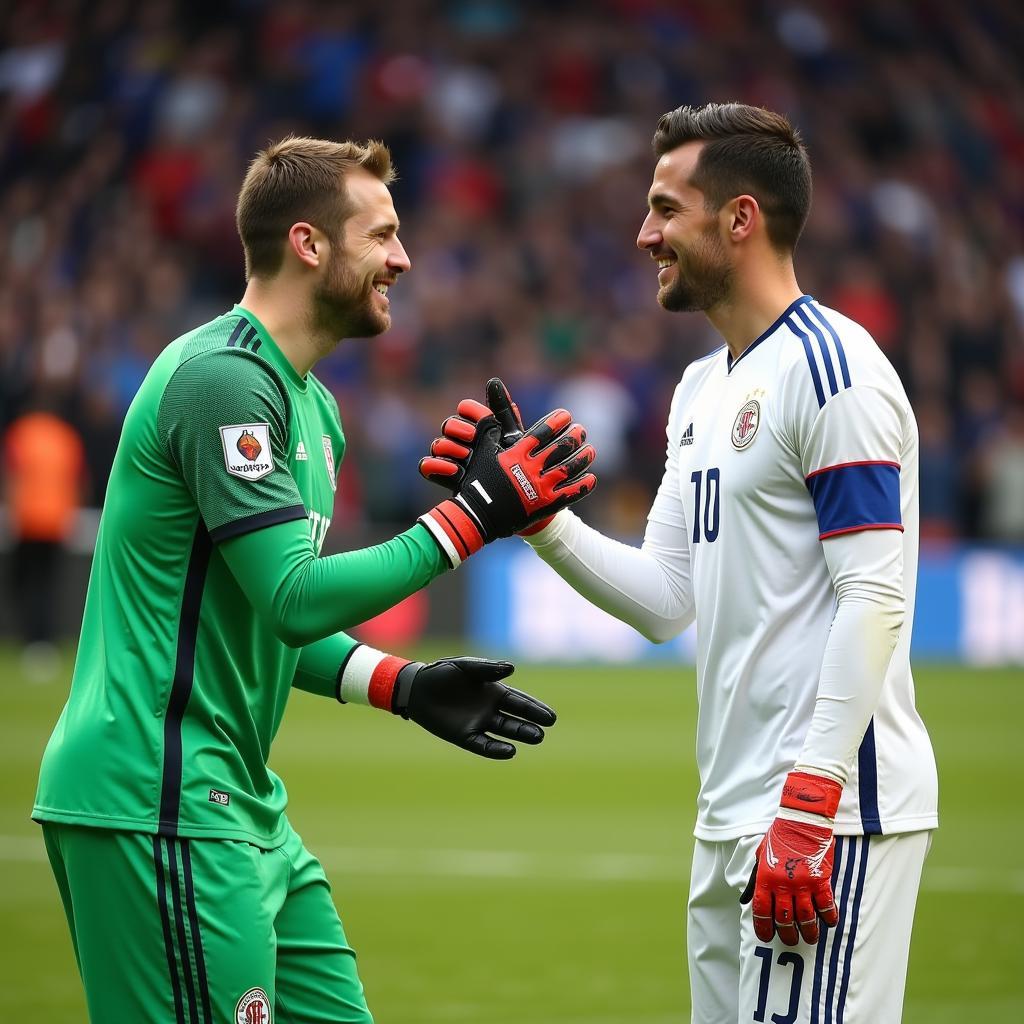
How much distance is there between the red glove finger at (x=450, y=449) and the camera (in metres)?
3.75

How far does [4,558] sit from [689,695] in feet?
22.2

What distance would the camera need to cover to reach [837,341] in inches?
140

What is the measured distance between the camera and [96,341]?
1795 centimetres

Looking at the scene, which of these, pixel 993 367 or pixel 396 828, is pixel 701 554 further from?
pixel 993 367

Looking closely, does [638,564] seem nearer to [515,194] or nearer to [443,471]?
[443,471]

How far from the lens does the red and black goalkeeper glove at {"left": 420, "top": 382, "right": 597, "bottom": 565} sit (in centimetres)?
358

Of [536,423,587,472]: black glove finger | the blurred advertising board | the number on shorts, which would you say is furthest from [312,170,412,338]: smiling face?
the blurred advertising board

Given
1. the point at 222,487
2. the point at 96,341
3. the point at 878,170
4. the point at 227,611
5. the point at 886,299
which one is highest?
the point at 878,170

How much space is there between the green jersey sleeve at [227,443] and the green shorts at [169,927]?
2.13 feet

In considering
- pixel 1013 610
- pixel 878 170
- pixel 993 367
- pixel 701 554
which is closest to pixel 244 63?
pixel 878 170

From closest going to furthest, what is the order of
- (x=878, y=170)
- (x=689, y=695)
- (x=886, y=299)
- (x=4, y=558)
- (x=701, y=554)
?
(x=701, y=554)
(x=689, y=695)
(x=4, y=558)
(x=886, y=299)
(x=878, y=170)

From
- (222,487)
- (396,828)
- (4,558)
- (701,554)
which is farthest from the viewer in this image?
(4,558)

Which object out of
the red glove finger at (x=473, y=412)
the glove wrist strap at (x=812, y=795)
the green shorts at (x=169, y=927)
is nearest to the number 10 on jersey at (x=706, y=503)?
the red glove finger at (x=473, y=412)

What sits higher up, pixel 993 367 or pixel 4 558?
Result: pixel 993 367
